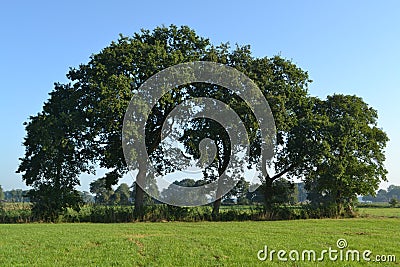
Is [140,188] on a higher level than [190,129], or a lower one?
lower

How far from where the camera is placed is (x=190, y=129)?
34500 millimetres

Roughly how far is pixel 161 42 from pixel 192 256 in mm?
25276

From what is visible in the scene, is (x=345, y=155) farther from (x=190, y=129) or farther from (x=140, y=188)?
(x=140, y=188)

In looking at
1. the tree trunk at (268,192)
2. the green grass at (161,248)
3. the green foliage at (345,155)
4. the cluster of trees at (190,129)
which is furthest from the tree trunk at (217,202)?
the green grass at (161,248)

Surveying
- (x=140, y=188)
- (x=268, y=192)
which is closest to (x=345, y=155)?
(x=268, y=192)

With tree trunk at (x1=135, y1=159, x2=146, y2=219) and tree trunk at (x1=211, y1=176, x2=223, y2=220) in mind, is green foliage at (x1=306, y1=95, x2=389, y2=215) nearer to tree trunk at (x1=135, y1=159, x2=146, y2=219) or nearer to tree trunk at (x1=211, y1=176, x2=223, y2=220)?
tree trunk at (x1=211, y1=176, x2=223, y2=220)

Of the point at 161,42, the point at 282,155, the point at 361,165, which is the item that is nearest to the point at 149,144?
the point at 161,42

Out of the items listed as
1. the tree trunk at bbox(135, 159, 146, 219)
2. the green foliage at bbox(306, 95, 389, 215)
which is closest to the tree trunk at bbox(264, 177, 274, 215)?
the green foliage at bbox(306, 95, 389, 215)

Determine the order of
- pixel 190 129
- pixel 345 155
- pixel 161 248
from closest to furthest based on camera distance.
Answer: pixel 161 248 → pixel 190 129 → pixel 345 155

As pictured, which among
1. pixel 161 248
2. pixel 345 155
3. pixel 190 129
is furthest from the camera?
pixel 345 155

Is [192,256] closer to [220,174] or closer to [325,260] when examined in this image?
[325,260]

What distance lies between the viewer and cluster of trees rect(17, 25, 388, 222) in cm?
3178

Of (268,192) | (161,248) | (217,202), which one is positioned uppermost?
(268,192)

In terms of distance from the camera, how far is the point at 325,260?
1351 centimetres
